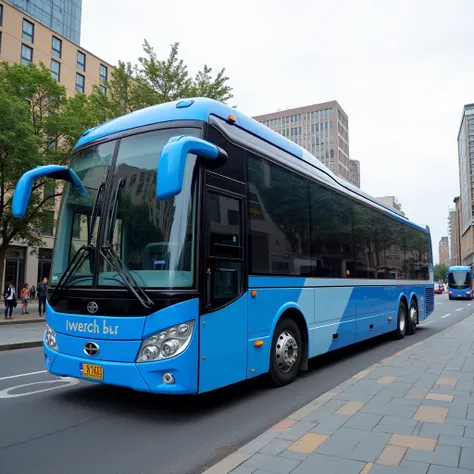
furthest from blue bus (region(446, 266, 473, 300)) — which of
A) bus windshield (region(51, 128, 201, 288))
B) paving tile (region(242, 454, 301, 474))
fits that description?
paving tile (region(242, 454, 301, 474))

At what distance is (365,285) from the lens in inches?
388

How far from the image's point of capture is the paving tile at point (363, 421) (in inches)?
181

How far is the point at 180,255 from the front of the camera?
4.85 meters

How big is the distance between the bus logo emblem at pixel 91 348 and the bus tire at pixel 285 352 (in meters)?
2.39

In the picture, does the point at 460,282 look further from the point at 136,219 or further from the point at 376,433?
the point at 136,219

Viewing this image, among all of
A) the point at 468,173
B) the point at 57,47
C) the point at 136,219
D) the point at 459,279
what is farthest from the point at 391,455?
the point at 468,173

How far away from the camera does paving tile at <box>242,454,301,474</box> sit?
3.59 m

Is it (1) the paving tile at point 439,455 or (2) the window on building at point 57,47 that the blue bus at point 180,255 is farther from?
(2) the window on building at point 57,47

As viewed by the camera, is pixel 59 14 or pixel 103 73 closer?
pixel 103 73

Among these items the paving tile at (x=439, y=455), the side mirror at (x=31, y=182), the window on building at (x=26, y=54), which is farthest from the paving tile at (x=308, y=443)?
the window on building at (x=26, y=54)

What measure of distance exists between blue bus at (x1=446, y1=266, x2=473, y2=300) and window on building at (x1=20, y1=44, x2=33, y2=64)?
46.0m

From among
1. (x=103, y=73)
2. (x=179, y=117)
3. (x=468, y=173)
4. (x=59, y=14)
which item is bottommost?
(x=179, y=117)

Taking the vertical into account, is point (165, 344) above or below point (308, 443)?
above

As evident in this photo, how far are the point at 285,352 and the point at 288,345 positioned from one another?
124 millimetres
